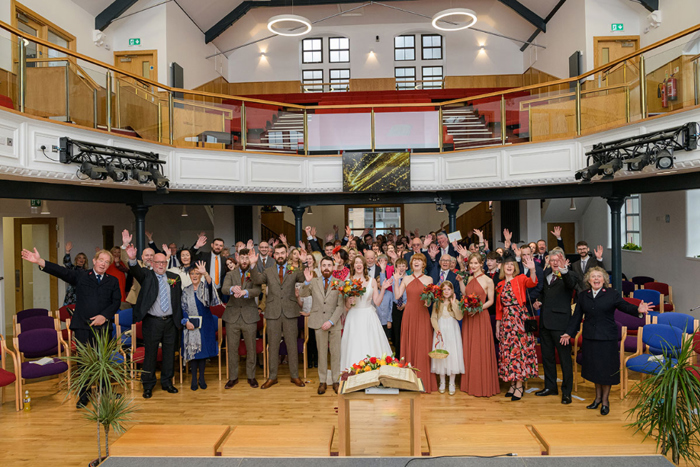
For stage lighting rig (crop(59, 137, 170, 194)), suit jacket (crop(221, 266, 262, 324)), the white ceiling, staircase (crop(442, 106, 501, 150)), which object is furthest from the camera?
the white ceiling

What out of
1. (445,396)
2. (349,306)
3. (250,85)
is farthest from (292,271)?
(250,85)

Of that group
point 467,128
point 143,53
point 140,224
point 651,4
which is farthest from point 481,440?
point 143,53

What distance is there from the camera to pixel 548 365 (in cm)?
528

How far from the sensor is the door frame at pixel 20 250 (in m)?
9.62

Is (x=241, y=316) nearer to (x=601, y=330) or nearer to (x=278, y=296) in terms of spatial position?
(x=278, y=296)

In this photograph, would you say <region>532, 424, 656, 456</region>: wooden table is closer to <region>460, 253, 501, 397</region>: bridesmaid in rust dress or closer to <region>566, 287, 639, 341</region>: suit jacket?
<region>566, 287, 639, 341</region>: suit jacket

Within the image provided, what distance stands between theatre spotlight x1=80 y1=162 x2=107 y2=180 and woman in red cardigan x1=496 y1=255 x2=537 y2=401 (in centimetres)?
541

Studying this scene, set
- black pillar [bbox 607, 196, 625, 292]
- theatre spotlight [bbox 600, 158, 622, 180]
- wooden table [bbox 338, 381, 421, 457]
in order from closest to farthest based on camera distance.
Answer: wooden table [bbox 338, 381, 421, 457], theatre spotlight [bbox 600, 158, 622, 180], black pillar [bbox 607, 196, 625, 292]

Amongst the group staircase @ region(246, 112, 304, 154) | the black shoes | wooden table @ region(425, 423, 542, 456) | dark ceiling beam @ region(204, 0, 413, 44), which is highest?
dark ceiling beam @ region(204, 0, 413, 44)

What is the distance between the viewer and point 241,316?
18.7 ft

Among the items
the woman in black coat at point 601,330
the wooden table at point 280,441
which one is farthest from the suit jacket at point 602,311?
the wooden table at point 280,441

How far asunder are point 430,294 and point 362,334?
88 centimetres

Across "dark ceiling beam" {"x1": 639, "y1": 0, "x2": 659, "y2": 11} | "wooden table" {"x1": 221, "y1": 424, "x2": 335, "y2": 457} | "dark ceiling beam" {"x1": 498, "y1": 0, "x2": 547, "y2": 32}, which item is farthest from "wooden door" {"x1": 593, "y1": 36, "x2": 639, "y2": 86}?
"wooden table" {"x1": 221, "y1": 424, "x2": 335, "y2": 457}

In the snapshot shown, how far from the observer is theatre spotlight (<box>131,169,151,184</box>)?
283 inches
